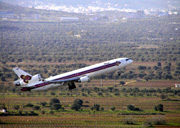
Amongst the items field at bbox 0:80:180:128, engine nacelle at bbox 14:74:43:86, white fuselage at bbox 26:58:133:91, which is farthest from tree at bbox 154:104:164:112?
engine nacelle at bbox 14:74:43:86

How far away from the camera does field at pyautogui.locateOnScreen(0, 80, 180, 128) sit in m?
94.5

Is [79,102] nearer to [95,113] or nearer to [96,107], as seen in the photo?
[96,107]

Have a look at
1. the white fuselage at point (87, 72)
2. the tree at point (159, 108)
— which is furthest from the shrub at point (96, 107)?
the tree at point (159, 108)

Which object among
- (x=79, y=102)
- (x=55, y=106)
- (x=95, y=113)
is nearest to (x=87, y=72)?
(x=95, y=113)

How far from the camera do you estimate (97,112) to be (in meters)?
105

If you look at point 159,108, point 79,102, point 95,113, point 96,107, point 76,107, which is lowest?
point 95,113

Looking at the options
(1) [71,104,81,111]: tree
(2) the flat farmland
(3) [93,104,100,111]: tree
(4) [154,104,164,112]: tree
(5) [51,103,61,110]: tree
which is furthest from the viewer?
(1) [71,104,81,111]: tree

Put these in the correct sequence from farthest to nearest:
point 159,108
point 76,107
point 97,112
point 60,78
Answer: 1. point 76,107
2. point 159,108
3. point 97,112
4. point 60,78

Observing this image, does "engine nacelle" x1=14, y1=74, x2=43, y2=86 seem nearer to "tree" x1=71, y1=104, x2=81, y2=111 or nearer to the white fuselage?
the white fuselage

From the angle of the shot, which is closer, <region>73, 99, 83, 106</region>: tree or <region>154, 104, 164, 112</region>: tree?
<region>154, 104, 164, 112</region>: tree

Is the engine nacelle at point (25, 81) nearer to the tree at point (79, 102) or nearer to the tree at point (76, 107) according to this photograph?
the tree at point (76, 107)

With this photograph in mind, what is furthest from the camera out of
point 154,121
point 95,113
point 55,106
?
point 55,106

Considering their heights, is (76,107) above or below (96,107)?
above

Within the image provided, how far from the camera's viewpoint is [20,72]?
101m
